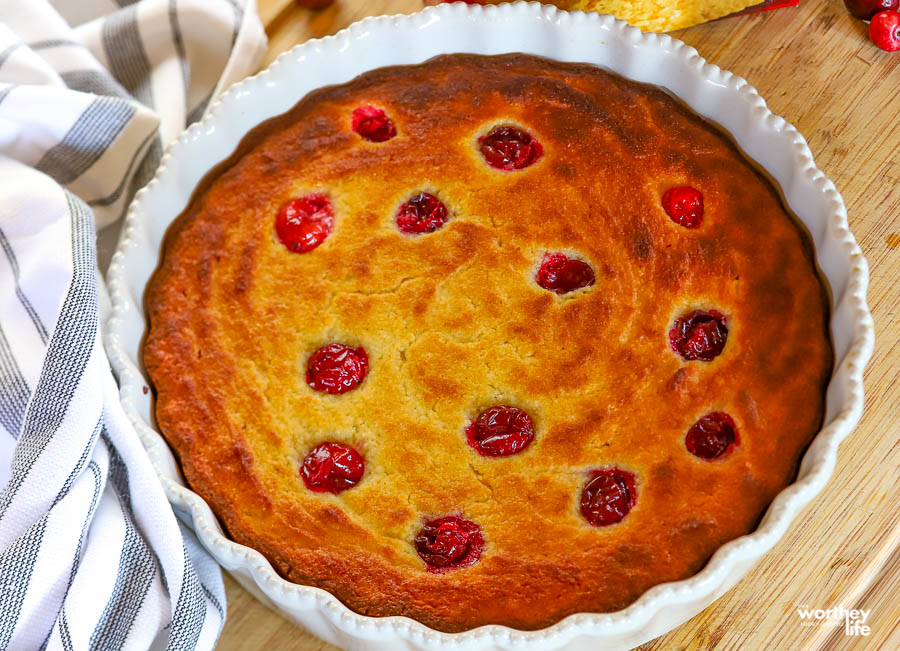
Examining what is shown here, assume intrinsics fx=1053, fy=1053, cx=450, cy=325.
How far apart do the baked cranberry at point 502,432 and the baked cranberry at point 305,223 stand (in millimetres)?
544

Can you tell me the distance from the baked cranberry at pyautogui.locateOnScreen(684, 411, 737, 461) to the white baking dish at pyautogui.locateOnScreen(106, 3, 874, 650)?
14 cm

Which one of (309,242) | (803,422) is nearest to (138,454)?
(309,242)

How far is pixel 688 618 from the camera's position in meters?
1.97

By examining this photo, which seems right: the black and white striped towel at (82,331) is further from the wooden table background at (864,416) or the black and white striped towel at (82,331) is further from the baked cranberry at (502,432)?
the baked cranberry at (502,432)

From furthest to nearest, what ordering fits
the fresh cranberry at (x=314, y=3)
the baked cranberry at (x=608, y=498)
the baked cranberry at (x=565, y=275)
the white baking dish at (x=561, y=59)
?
the fresh cranberry at (x=314, y=3)
the baked cranberry at (x=565, y=275)
the baked cranberry at (x=608, y=498)
the white baking dish at (x=561, y=59)

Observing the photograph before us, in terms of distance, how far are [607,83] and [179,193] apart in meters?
0.97

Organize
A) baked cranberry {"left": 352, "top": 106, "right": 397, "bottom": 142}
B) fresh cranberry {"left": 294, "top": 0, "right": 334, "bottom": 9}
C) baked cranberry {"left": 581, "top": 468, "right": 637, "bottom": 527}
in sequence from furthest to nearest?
fresh cranberry {"left": 294, "top": 0, "right": 334, "bottom": 9} → baked cranberry {"left": 352, "top": 106, "right": 397, "bottom": 142} → baked cranberry {"left": 581, "top": 468, "right": 637, "bottom": 527}

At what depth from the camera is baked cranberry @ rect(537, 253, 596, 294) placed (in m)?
2.11

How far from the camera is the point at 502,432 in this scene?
1991mm

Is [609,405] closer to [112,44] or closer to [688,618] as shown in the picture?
[688,618]

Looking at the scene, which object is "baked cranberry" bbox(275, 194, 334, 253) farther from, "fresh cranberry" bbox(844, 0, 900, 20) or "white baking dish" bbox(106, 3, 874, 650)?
"fresh cranberry" bbox(844, 0, 900, 20)

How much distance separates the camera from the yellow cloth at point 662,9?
7.96 feet

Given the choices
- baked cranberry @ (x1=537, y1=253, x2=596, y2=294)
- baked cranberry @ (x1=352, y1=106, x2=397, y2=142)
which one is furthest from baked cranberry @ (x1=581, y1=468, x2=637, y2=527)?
baked cranberry @ (x1=352, y1=106, x2=397, y2=142)

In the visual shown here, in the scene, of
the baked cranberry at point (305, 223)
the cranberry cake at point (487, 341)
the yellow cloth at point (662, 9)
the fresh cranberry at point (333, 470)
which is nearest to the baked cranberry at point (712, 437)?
the cranberry cake at point (487, 341)
